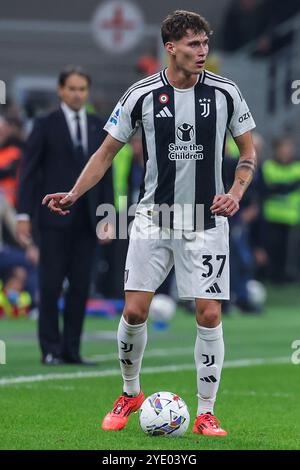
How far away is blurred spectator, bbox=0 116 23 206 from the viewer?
17.1 meters

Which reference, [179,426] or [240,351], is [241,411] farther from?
[240,351]

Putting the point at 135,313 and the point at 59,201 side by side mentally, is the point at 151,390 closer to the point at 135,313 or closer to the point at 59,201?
the point at 135,313

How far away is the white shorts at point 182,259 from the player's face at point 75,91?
3.74 m

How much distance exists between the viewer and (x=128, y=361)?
320 inches

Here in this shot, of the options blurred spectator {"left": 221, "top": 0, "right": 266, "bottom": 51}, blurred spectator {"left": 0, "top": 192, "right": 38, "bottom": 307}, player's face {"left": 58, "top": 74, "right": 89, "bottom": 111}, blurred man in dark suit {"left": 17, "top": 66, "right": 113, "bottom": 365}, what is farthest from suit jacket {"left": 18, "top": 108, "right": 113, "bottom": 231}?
blurred spectator {"left": 221, "top": 0, "right": 266, "bottom": 51}

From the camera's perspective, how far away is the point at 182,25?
782 centimetres

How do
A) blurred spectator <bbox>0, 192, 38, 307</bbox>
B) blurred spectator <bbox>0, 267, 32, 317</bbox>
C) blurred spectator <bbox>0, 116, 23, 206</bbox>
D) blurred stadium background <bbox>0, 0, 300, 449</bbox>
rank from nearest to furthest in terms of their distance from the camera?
blurred stadium background <bbox>0, 0, 300, 449</bbox> < blurred spectator <bbox>0, 267, 32, 317</bbox> < blurred spectator <bbox>0, 192, 38, 307</bbox> < blurred spectator <bbox>0, 116, 23, 206</bbox>

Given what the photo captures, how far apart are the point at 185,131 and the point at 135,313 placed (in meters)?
1.10

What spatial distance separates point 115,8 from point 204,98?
11936mm

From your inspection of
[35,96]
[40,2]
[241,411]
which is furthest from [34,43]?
[241,411]

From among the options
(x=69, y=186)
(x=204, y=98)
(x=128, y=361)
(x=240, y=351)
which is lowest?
(x=240, y=351)

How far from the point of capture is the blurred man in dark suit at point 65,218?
38.1 ft

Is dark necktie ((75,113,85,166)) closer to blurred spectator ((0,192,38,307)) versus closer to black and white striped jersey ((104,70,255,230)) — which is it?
black and white striped jersey ((104,70,255,230))

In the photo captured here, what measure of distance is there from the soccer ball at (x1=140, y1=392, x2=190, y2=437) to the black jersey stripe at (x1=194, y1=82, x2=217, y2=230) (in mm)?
1051
